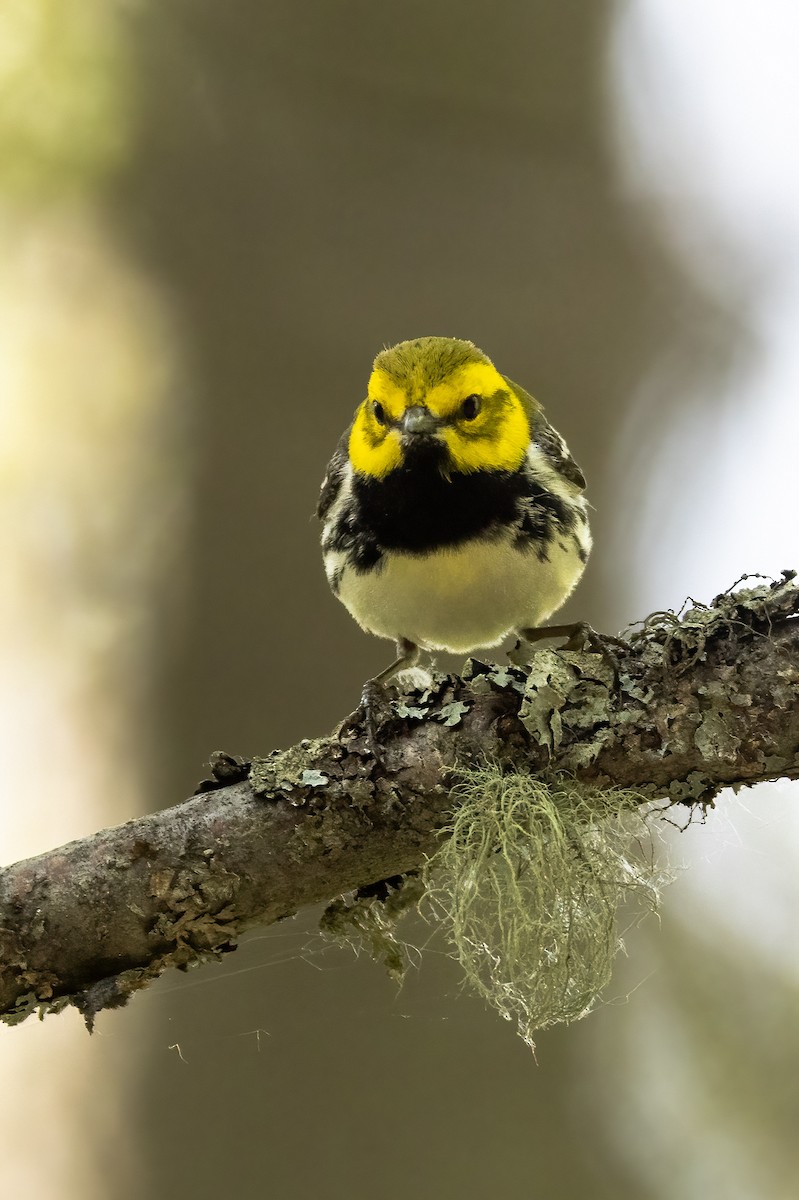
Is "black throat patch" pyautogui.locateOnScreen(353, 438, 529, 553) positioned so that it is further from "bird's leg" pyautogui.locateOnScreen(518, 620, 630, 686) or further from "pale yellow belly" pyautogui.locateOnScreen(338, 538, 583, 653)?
"bird's leg" pyautogui.locateOnScreen(518, 620, 630, 686)

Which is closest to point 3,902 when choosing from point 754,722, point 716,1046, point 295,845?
point 295,845

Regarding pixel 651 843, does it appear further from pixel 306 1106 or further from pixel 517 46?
pixel 517 46

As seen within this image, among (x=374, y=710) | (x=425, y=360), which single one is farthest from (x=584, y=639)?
(x=425, y=360)

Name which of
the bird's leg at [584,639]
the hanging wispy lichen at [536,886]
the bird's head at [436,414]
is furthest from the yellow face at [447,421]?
the hanging wispy lichen at [536,886]

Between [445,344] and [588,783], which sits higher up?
[445,344]

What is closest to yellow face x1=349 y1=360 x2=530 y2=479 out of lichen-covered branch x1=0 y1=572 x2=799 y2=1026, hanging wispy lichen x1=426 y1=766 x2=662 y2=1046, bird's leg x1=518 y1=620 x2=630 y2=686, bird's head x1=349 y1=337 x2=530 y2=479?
bird's head x1=349 y1=337 x2=530 y2=479

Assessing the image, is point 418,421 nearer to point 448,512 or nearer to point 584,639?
point 448,512

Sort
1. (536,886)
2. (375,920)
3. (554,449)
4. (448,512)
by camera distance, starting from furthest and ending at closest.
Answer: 1. (554,449)
2. (448,512)
3. (375,920)
4. (536,886)

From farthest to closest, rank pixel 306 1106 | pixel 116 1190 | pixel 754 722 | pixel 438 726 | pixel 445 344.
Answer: pixel 116 1190 < pixel 306 1106 < pixel 445 344 < pixel 438 726 < pixel 754 722
